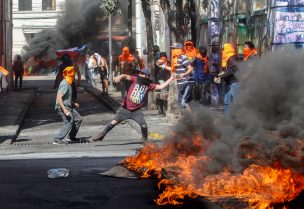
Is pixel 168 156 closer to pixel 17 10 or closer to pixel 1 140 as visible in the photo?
pixel 1 140

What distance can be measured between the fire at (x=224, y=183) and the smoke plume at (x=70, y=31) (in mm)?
49991

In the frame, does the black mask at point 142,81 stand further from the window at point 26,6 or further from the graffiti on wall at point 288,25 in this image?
the window at point 26,6

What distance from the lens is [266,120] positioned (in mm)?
7617

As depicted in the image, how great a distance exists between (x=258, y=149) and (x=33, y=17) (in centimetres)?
6099

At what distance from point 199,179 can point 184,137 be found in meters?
1.52

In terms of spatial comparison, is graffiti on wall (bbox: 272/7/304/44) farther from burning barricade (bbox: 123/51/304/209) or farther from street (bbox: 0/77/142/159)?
burning barricade (bbox: 123/51/304/209)

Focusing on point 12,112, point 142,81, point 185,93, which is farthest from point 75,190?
point 12,112

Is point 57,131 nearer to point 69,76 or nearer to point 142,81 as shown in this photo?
point 69,76

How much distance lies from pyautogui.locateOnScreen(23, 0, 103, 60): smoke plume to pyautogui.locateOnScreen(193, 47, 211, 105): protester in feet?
111

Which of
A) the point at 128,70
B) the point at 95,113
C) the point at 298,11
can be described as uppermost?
the point at 298,11

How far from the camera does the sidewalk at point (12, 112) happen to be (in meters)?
18.5

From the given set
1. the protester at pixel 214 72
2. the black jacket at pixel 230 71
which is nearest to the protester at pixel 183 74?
the black jacket at pixel 230 71

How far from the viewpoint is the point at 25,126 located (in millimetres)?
21406

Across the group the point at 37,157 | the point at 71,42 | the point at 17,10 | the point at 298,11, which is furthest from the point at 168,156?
the point at 17,10
